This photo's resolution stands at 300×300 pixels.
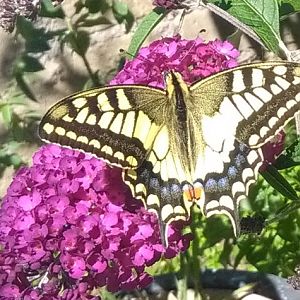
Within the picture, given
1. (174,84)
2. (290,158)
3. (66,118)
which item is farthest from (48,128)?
(290,158)

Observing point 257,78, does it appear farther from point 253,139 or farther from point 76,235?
point 76,235

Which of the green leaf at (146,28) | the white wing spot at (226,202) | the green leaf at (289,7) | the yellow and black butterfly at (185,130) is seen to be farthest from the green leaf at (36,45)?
the white wing spot at (226,202)

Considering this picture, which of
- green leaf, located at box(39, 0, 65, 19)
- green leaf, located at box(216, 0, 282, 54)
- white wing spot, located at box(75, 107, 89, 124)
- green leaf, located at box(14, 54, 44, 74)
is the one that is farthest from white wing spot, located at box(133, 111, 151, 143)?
green leaf, located at box(14, 54, 44, 74)

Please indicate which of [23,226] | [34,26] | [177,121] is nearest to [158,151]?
[177,121]

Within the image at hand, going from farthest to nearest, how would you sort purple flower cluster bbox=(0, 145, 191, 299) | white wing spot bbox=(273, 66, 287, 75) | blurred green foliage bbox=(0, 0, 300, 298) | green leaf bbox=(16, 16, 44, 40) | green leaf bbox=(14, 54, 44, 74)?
green leaf bbox=(14, 54, 44, 74)
green leaf bbox=(16, 16, 44, 40)
blurred green foliage bbox=(0, 0, 300, 298)
purple flower cluster bbox=(0, 145, 191, 299)
white wing spot bbox=(273, 66, 287, 75)

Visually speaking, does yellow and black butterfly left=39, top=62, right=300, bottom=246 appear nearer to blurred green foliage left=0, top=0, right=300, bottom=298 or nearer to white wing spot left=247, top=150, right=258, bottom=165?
white wing spot left=247, top=150, right=258, bottom=165

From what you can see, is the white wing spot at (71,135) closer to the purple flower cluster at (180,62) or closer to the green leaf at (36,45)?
the purple flower cluster at (180,62)
